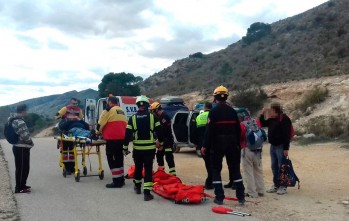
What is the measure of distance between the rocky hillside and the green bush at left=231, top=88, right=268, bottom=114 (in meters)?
3.19

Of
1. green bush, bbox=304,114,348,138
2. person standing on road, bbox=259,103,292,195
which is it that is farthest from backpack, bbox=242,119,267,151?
green bush, bbox=304,114,348,138

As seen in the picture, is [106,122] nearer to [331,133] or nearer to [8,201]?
[8,201]

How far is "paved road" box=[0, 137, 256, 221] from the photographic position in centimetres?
744

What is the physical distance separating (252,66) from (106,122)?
3805 centimetres

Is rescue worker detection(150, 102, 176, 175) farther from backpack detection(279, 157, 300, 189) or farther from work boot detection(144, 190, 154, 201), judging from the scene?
backpack detection(279, 157, 300, 189)

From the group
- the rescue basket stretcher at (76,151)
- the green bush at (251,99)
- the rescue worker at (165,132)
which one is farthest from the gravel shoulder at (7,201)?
the green bush at (251,99)

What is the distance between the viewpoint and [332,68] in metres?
31.5

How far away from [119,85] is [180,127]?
145 ft

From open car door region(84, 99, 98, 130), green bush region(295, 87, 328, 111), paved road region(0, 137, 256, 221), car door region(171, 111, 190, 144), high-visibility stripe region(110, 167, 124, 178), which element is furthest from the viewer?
green bush region(295, 87, 328, 111)

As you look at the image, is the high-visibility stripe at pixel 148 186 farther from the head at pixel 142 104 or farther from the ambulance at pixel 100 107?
the ambulance at pixel 100 107

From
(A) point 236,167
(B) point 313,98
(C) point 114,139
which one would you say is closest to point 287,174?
(A) point 236,167

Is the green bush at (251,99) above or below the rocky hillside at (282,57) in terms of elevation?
below

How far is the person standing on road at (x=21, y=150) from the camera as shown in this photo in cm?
963

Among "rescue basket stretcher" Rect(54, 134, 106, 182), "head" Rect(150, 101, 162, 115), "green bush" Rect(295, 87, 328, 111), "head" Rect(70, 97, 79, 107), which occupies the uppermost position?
"green bush" Rect(295, 87, 328, 111)
